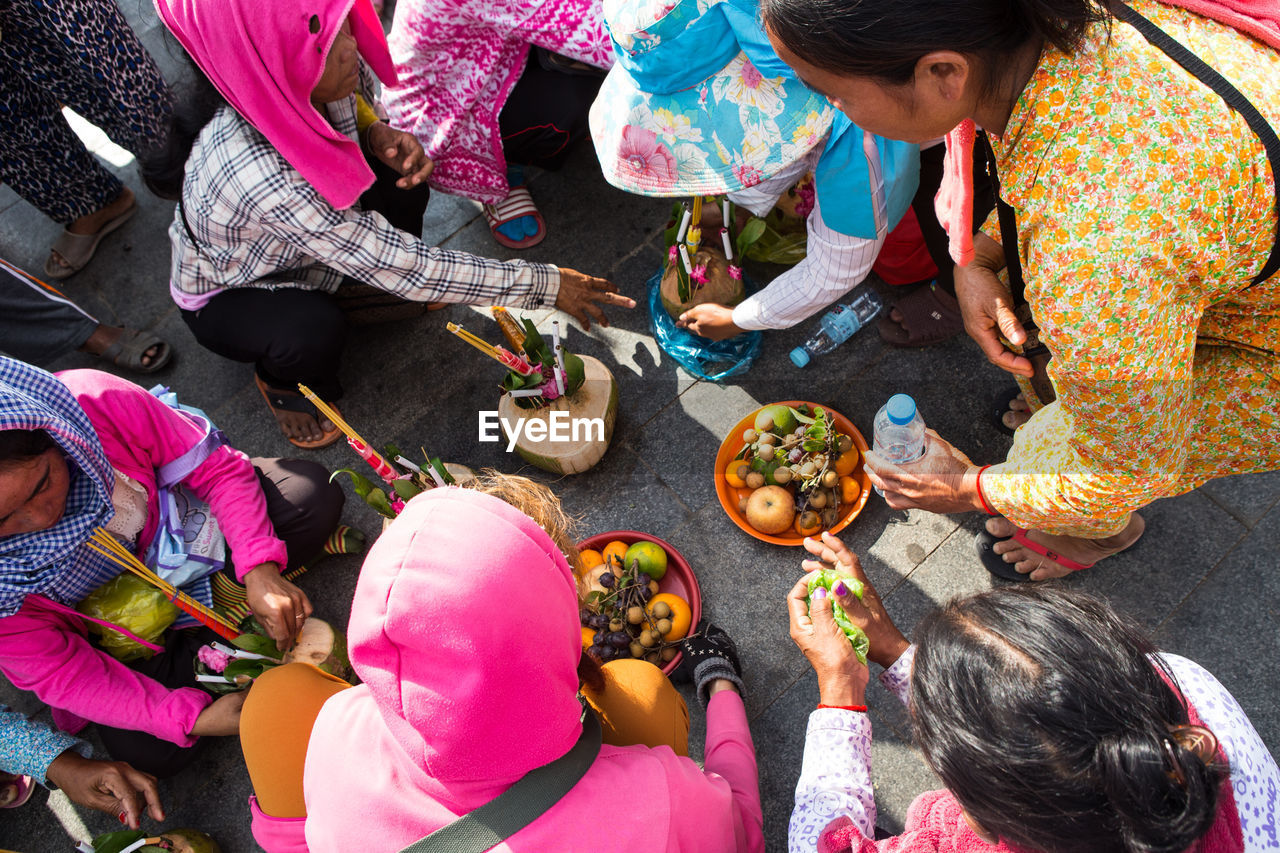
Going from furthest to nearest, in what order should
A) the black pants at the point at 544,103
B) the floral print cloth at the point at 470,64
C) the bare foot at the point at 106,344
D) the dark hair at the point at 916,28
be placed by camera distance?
the bare foot at the point at 106,344 < the black pants at the point at 544,103 < the floral print cloth at the point at 470,64 < the dark hair at the point at 916,28

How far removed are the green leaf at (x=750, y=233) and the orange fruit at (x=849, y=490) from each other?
831 millimetres

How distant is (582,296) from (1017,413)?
1495mm

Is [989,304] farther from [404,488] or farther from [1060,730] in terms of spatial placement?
[404,488]

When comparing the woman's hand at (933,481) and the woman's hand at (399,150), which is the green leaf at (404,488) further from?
the woman's hand at (933,481)

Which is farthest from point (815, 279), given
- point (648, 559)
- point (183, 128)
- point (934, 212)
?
point (183, 128)

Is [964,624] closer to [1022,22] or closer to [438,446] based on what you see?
[1022,22]

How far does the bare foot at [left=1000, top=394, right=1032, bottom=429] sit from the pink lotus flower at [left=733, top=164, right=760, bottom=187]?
1.21 meters

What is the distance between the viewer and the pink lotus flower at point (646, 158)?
1996 millimetres

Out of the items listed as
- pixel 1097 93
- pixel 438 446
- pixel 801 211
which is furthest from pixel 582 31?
pixel 1097 93

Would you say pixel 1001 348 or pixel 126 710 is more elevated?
pixel 1001 348

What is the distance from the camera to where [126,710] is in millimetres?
2160

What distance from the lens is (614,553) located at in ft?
7.95

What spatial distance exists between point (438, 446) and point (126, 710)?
125 centimetres

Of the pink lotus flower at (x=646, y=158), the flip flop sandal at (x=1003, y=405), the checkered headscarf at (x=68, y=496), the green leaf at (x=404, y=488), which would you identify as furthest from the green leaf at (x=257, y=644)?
the flip flop sandal at (x=1003, y=405)
